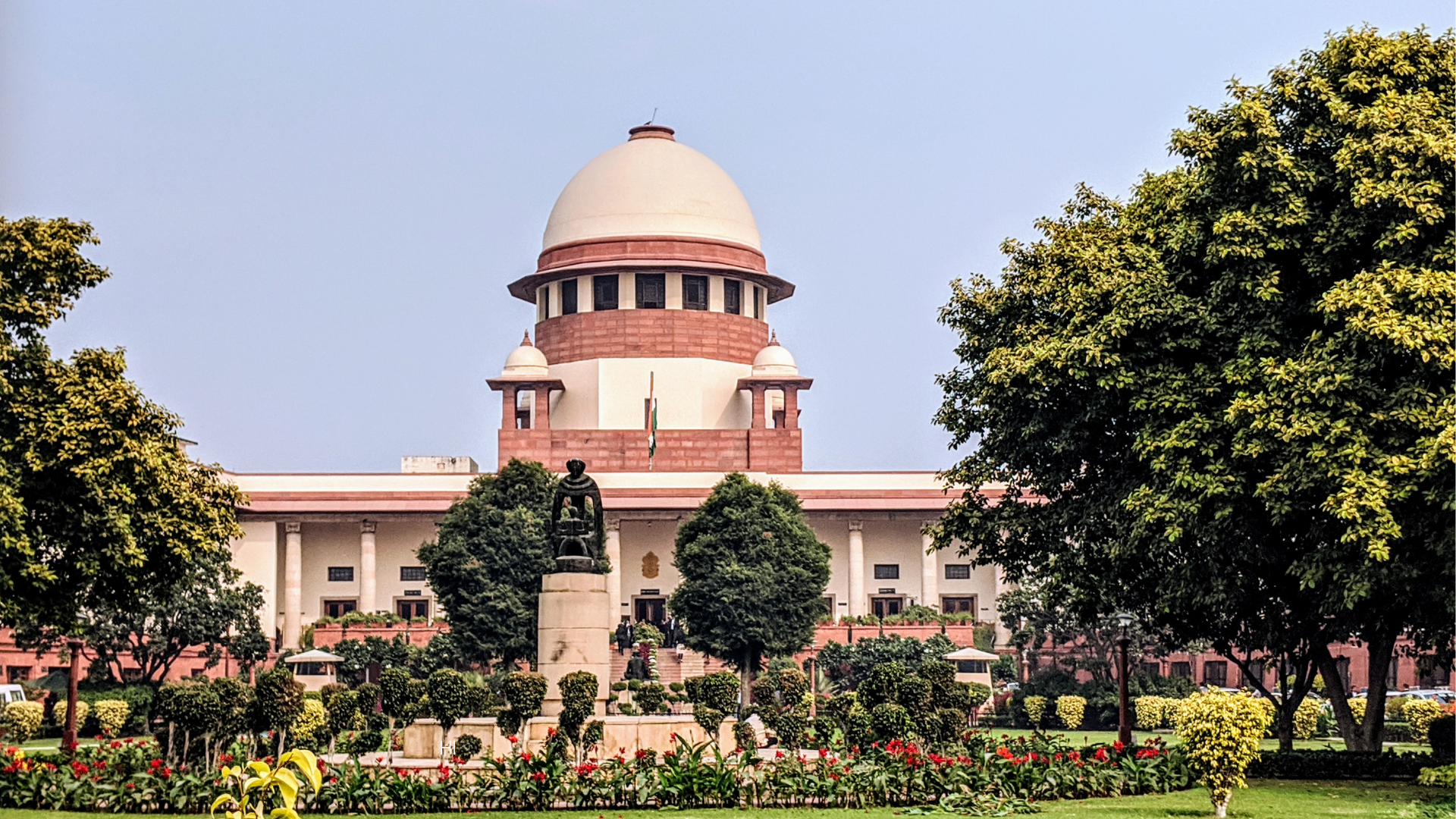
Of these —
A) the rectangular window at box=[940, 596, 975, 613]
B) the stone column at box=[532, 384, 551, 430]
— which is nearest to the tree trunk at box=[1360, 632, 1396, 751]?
the rectangular window at box=[940, 596, 975, 613]

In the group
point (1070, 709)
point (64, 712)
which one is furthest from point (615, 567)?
point (64, 712)

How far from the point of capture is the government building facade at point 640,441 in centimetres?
5516

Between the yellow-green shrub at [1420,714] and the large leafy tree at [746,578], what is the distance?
16.6 m

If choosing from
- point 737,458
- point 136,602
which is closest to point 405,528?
point 737,458

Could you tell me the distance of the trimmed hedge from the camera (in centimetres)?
2000

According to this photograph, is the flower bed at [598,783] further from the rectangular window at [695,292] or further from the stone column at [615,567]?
the rectangular window at [695,292]

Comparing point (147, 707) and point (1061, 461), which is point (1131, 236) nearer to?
point (1061, 461)

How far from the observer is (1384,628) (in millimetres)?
20516

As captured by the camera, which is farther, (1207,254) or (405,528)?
(405,528)

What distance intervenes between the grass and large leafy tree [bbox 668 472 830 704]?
78.4 ft

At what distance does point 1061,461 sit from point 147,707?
774 inches

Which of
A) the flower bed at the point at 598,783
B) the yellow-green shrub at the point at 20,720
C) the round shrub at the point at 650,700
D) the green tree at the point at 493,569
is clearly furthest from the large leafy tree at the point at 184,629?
the flower bed at the point at 598,783

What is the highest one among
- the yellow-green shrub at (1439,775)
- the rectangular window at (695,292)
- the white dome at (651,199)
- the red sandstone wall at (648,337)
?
the white dome at (651,199)

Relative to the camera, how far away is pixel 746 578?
4247cm
